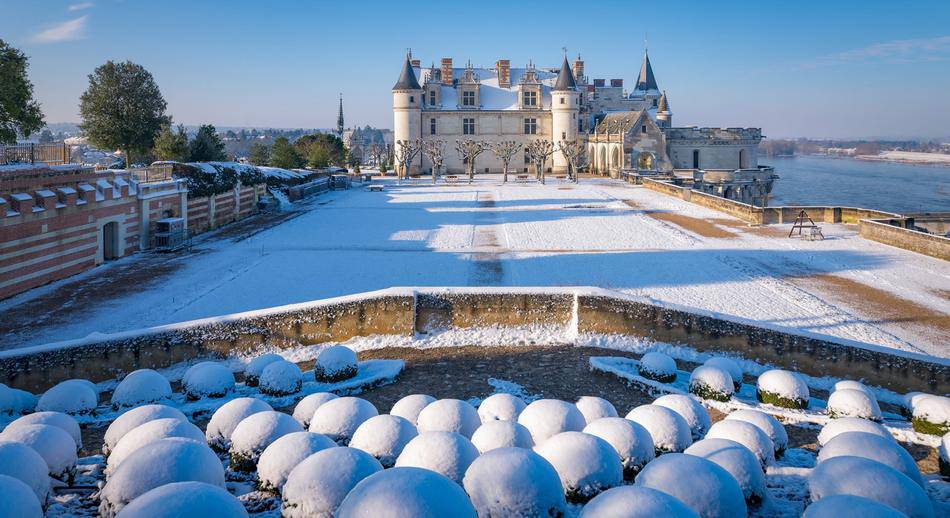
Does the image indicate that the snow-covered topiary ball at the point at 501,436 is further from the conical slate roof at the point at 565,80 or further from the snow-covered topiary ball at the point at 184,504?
the conical slate roof at the point at 565,80

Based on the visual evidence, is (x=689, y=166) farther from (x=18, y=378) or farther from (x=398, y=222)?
(x=18, y=378)

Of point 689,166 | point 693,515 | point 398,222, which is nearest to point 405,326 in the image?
point 693,515

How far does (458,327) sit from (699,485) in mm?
8695

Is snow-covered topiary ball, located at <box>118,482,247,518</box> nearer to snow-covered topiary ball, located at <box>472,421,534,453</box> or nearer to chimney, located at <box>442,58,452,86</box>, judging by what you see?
snow-covered topiary ball, located at <box>472,421,534,453</box>

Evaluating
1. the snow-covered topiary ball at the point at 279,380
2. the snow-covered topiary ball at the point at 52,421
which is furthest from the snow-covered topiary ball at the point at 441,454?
the snow-covered topiary ball at the point at 279,380

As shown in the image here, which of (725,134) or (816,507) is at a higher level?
(725,134)

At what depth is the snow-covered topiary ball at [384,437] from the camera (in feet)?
23.9

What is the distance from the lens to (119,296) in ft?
58.1

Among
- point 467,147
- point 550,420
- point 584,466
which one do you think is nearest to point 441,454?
point 584,466

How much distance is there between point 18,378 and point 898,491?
475 inches

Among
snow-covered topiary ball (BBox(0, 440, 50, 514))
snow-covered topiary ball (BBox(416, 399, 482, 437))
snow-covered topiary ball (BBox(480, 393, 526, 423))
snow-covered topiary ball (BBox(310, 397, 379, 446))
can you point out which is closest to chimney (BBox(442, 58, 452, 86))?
snow-covered topiary ball (BBox(480, 393, 526, 423))

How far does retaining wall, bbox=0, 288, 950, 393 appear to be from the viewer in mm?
11805

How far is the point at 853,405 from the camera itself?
31.3 feet

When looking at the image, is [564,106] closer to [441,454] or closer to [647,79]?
[647,79]
